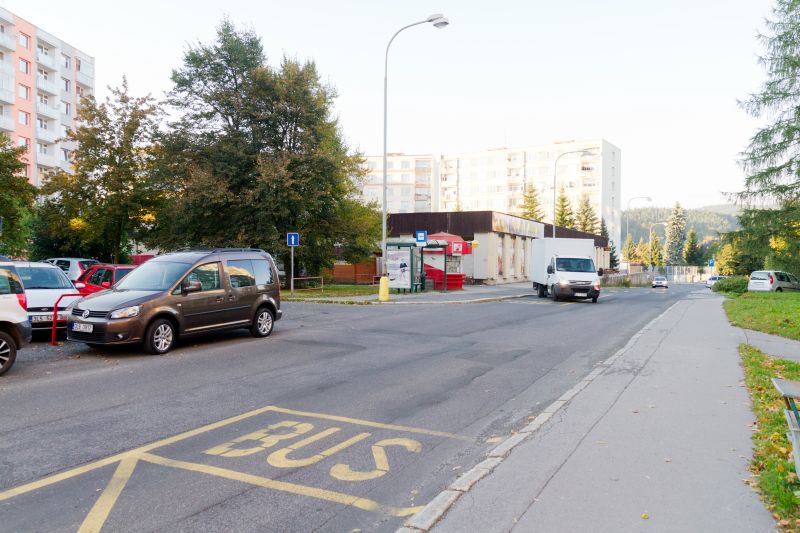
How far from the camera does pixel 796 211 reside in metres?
28.8

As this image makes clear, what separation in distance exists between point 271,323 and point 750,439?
10042mm

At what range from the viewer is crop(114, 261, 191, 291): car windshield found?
1123 cm

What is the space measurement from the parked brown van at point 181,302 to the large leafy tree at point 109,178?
21.7 metres

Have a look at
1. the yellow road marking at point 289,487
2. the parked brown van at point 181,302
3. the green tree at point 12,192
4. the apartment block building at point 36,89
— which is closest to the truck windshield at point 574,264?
the parked brown van at point 181,302

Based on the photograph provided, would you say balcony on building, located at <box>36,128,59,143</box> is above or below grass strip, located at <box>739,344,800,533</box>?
above

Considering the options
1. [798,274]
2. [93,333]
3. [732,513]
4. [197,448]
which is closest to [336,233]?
[93,333]

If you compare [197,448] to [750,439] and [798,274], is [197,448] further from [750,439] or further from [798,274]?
[798,274]

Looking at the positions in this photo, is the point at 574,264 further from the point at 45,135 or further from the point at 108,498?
the point at 45,135

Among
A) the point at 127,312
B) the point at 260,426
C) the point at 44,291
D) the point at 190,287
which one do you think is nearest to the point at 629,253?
the point at 190,287

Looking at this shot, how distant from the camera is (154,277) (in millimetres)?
11523

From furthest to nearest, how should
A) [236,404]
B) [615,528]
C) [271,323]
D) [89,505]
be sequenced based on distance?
[271,323], [236,404], [89,505], [615,528]

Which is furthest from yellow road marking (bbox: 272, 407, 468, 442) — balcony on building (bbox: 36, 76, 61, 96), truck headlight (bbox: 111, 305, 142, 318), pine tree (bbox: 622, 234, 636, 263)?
pine tree (bbox: 622, 234, 636, 263)

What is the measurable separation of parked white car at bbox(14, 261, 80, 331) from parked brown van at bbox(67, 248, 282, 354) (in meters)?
1.31

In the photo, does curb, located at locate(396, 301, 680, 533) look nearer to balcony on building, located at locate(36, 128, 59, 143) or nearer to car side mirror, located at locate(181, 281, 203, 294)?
car side mirror, located at locate(181, 281, 203, 294)
